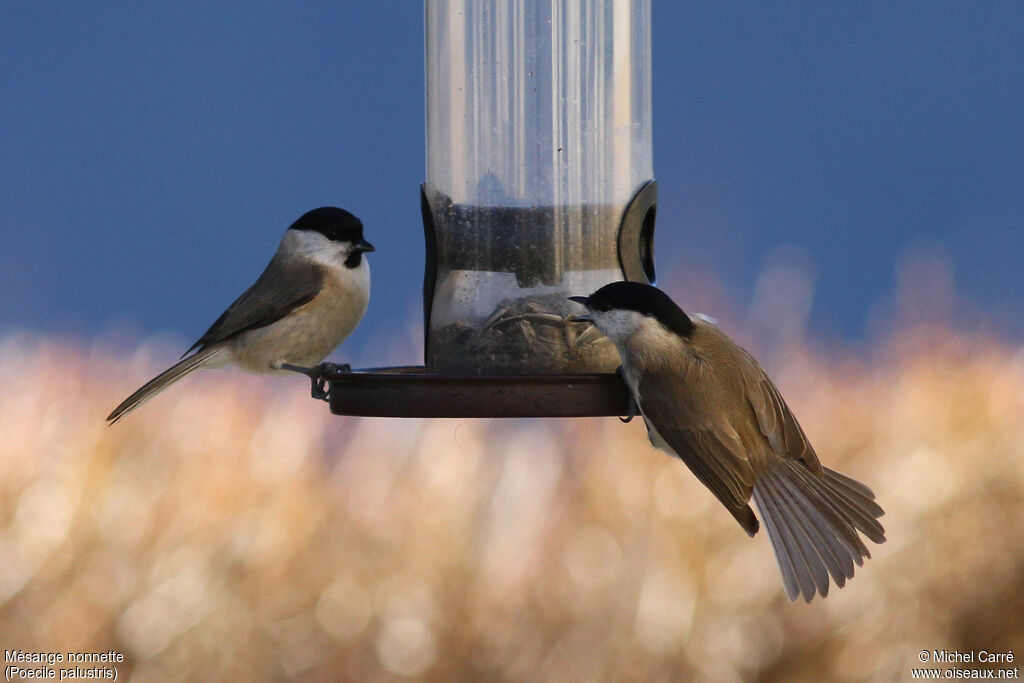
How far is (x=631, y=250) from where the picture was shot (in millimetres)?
4180

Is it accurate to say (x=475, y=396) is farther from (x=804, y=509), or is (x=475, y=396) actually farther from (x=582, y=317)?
(x=804, y=509)

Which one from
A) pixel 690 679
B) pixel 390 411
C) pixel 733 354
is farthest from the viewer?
pixel 690 679

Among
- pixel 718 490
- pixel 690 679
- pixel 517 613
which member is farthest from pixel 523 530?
pixel 718 490

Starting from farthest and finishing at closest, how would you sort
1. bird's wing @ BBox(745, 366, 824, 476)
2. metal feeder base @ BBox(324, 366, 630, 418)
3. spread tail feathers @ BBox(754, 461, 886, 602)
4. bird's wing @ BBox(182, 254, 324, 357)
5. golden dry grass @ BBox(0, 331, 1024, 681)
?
golden dry grass @ BBox(0, 331, 1024, 681)
bird's wing @ BBox(182, 254, 324, 357)
bird's wing @ BBox(745, 366, 824, 476)
spread tail feathers @ BBox(754, 461, 886, 602)
metal feeder base @ BBox(324, 366, 630, 418)

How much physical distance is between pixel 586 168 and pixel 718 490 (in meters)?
1.12

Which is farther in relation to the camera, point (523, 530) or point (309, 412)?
point (309, 412)

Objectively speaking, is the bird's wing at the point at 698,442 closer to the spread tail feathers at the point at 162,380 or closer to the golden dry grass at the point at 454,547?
the spread tail feathers at the point at 162,380

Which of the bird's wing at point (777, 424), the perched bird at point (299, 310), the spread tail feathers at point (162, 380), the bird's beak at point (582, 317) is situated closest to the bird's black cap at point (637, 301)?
the bird's beak at point (582, 317)

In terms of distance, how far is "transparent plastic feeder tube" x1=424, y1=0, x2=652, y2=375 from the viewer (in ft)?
13.1

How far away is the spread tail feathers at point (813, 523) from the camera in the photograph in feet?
12.1

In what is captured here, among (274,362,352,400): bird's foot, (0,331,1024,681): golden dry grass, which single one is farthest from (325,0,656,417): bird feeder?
(0,331,1024,681): golden dry grass

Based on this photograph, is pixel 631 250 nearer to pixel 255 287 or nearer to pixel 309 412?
pixel 255 287

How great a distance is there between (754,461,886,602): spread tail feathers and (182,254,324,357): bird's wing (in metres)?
1.53

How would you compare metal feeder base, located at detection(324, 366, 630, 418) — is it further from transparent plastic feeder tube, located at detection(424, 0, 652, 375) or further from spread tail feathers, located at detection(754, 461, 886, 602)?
spread tail feathers, located at detection(754, 461, 886, 602)
